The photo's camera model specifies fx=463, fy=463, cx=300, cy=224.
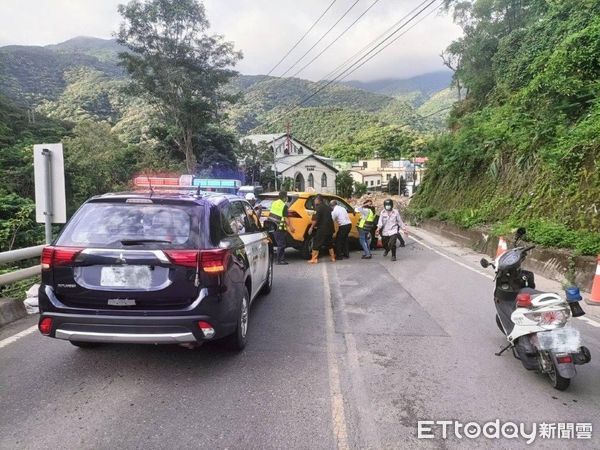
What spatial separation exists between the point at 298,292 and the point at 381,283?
180 cm

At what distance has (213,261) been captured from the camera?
13.9ft

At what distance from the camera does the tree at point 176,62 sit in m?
28.7

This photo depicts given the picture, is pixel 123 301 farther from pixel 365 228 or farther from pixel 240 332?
pixel 365 228

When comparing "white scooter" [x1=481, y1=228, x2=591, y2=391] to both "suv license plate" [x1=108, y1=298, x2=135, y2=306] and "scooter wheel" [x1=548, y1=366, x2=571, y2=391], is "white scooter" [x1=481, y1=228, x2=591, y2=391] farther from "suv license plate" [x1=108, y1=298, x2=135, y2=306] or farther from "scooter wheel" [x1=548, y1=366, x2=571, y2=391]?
Result: "suv license plate" [x1=108, y1=298, x2=135, y2=306]

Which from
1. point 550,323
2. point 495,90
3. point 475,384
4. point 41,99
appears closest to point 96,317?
point 475,384

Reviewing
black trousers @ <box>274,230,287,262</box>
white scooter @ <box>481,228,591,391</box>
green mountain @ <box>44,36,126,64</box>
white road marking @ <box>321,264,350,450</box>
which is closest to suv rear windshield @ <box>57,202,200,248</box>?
white road marking @ <box>321,264,350,450</box>

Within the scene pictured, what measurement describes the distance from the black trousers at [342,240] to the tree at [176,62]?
21.2 m

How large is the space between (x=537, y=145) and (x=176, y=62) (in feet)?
75.6

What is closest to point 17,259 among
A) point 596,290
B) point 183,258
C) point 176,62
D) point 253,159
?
point 183,258

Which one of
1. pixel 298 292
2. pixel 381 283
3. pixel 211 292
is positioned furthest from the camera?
pixel 381 283

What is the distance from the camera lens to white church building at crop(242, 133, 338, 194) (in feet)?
202

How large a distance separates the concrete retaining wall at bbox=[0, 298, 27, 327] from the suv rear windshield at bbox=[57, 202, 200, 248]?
250 centimetres

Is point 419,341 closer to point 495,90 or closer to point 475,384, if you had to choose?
point 475,384

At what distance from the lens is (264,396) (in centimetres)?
393
